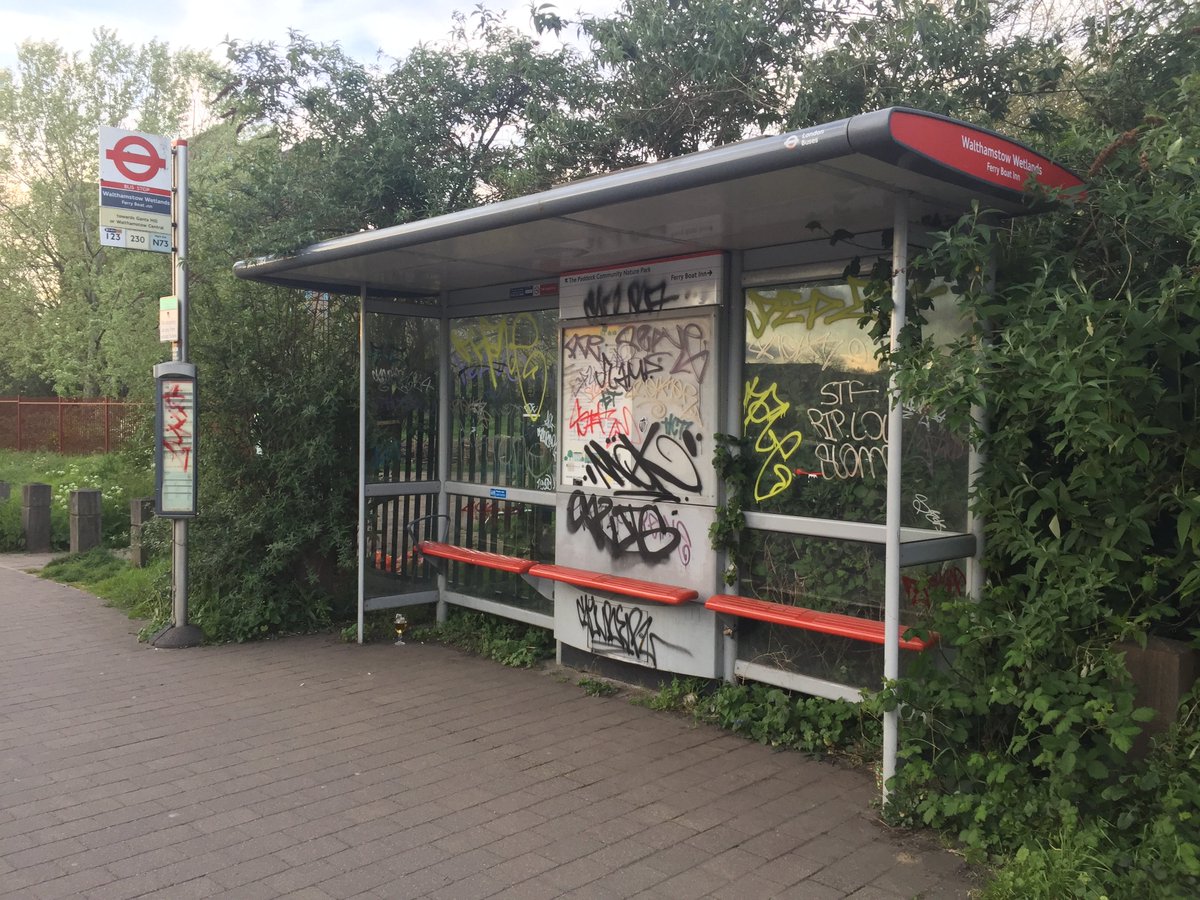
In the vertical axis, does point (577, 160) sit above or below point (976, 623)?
above

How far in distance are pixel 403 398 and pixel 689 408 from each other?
9.94ft

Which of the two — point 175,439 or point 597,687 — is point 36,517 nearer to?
point 175,439

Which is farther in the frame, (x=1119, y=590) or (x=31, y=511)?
(x=31, y=511)

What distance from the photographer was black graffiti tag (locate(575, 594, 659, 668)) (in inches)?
234

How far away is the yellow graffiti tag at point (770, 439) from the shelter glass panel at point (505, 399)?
5.61 feet

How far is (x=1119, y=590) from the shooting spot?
3740mm

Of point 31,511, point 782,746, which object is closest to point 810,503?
point 782,746

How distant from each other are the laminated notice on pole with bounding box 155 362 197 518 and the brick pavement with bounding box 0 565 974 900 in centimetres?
132

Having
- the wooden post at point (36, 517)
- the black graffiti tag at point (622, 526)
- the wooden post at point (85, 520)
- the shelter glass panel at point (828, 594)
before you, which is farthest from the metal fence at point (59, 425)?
the shelter glass panel at point (828, 594)

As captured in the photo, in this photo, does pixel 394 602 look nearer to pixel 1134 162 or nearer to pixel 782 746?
pixel 782 746

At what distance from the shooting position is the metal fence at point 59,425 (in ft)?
73.3

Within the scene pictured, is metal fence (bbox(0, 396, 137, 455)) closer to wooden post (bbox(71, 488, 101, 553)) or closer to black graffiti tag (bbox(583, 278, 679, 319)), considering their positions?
wooden post (bbox(71, 488, 101, 553))

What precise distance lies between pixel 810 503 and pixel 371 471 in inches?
151

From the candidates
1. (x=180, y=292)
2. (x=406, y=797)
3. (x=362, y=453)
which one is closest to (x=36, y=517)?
(x=180, y=292)
